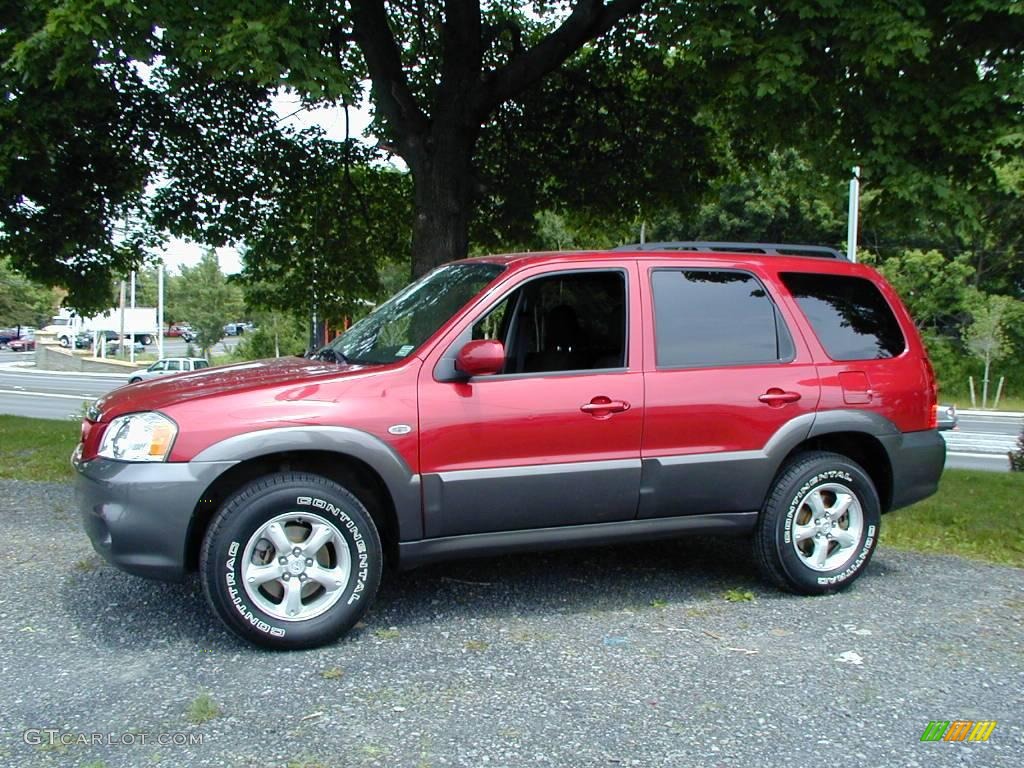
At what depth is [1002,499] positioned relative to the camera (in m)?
8.68

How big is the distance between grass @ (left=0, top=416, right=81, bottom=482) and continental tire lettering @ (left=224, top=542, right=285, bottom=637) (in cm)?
528

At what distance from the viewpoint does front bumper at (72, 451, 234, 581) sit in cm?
416

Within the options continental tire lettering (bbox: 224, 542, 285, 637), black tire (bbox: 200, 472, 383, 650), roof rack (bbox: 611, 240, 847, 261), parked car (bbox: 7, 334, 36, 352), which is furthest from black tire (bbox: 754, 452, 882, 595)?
parked car (bbox: 7, 334, 36, 352)

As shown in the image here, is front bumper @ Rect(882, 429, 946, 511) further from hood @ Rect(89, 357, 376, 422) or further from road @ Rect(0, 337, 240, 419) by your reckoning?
road @ Rect(0, 337, 240, 419)

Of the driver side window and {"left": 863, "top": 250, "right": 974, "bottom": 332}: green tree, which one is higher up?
{"left": 863, "top": 250, "right": 974, "bottom": 332}: green tree

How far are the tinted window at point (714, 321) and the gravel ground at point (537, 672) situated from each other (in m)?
1.33

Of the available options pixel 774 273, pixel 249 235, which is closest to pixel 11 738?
pixel 774 273

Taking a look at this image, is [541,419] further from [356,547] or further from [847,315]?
[847,315]

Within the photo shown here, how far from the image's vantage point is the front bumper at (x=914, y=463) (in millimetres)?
5492

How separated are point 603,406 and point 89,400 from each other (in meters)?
15.2

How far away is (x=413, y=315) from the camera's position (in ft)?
17.0

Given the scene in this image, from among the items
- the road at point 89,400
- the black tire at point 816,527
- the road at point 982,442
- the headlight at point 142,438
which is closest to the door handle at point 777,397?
the black tire at point 816,527

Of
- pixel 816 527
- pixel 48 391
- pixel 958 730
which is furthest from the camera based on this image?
pixel 48 391

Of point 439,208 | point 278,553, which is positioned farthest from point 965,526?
point 439,208
